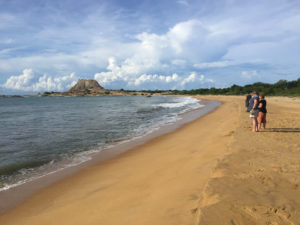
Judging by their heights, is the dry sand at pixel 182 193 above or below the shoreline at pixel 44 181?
above

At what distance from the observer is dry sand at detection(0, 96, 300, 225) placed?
3.29m

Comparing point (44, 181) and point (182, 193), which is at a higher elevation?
point (182, 193)

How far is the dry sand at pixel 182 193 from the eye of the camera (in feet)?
10.8

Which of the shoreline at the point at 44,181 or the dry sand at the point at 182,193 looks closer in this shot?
the dry sand at the point at 182,193

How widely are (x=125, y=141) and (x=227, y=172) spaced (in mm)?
7591

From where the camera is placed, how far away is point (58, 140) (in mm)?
12180

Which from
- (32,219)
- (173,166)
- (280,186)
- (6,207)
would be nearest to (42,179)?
(6,207)

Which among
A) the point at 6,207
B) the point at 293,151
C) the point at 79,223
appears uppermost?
the point at 293,151

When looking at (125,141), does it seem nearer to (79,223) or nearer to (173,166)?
(173,166)

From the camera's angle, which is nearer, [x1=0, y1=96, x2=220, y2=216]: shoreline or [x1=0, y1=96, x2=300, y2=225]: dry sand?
[x1=0, y1=96, x2=300, y2=225]: dry sand

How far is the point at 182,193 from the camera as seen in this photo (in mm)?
4191

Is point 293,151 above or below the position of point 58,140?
above

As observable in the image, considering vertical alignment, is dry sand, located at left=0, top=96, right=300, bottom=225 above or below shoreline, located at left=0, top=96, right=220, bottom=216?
above

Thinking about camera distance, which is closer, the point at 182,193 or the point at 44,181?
the point at 182,193
